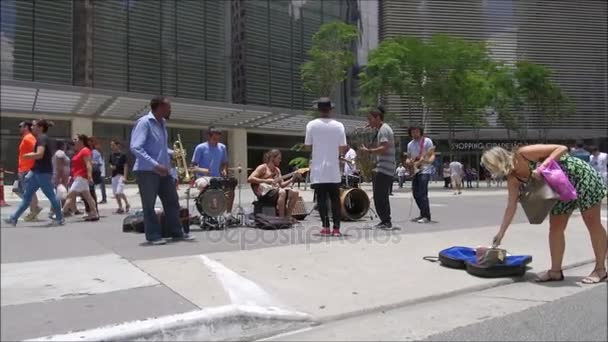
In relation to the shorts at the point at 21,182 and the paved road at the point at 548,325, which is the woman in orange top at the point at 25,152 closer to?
the shorts at the point at 21,182

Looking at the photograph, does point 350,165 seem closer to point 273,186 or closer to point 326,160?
point 273,186

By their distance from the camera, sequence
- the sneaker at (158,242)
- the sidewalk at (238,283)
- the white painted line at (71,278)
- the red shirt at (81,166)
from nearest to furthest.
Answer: the white painted line at (71,278) → the sidewalk at (238,283) → the sneaker at (158,242) → the red shirt at (81,166)

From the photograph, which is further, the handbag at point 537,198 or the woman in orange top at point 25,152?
the handbag at point 537,198

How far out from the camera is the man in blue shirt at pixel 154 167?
6.73m

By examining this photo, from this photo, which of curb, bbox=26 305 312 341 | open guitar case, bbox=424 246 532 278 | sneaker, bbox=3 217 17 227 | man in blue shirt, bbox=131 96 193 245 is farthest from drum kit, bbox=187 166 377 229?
sneaker, bbox=3 217 17 227

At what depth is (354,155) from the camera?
1145 centimetres

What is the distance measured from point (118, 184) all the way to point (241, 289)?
748 cm

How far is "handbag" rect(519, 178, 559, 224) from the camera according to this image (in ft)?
18.6

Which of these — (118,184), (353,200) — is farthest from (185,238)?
(118,184)

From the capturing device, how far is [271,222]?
28.5ft

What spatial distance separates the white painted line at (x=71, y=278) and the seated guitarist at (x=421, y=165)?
18.1ft

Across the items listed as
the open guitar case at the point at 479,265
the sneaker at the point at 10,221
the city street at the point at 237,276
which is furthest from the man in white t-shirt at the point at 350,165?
the sneaker at the point at 10,221

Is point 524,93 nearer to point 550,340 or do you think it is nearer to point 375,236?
point 375,236

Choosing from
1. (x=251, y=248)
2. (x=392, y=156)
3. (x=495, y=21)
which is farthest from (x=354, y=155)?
(x=495, y=21)
